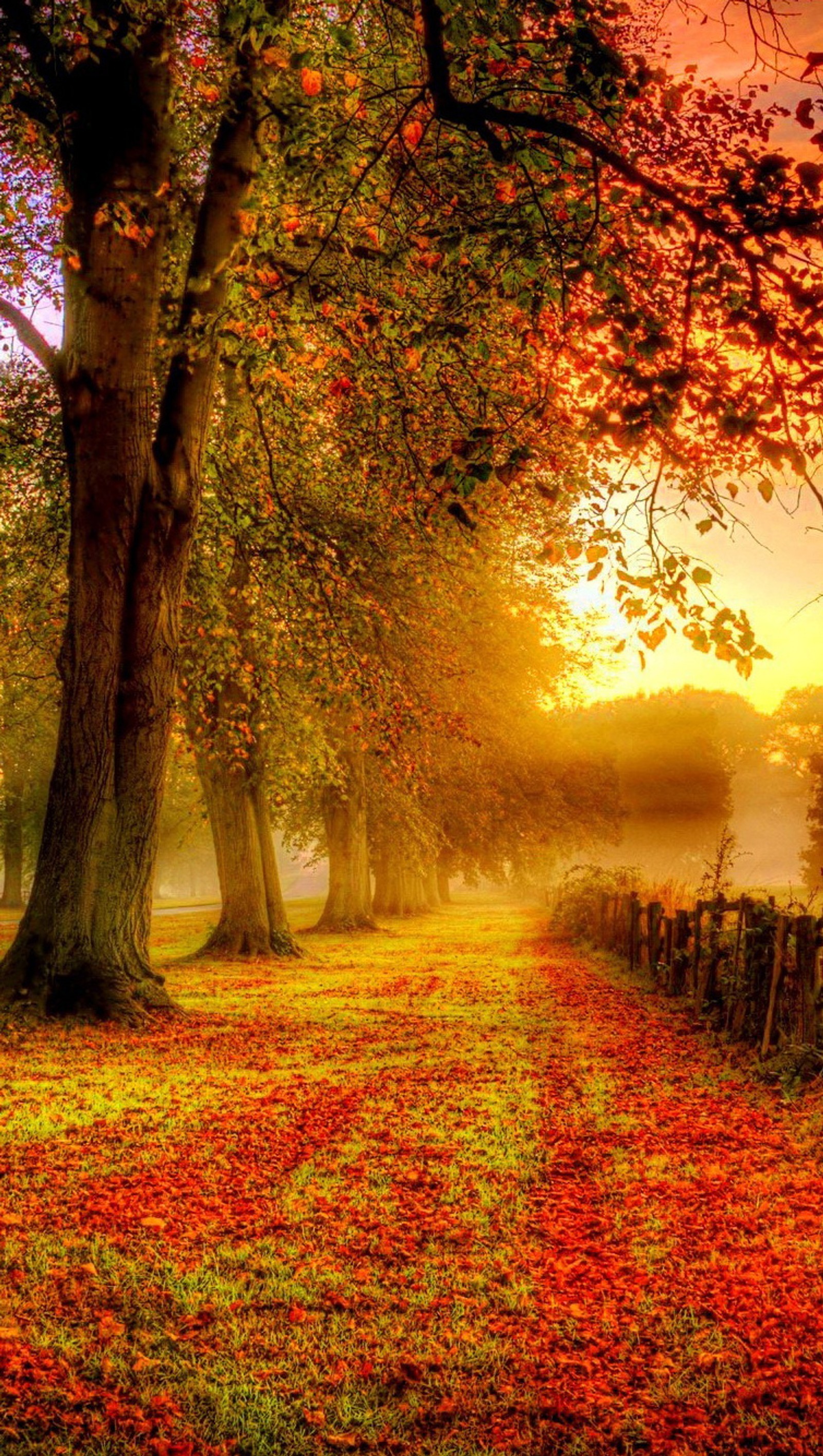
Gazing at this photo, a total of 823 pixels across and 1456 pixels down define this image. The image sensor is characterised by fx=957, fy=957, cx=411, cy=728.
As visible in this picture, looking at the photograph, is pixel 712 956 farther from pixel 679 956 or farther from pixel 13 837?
pixel 13 837

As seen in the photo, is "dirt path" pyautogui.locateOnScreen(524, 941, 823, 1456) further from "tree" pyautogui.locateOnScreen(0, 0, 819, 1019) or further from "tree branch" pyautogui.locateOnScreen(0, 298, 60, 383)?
"tree branch" pyautogui.locateOnScreen(0, 298, 60, 383)

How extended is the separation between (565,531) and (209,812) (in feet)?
31.9

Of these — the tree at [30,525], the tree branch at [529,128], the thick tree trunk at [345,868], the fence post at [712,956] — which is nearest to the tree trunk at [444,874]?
the thick tree trunk at [345,868]

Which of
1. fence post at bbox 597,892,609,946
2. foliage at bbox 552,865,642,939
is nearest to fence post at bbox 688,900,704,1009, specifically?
fence post at bbox 597,892,609,946

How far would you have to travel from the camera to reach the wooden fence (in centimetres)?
877

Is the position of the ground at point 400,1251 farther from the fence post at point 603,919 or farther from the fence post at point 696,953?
the fence post at point 603,919

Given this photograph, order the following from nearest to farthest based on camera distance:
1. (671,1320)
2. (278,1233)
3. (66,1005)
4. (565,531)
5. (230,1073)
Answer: (671,1320)
(278,1233)
(230,1073)
(66,1005)
(565,531)

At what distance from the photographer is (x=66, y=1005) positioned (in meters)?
9.71

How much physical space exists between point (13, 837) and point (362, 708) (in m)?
34.7

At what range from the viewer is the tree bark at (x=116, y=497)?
9.88 meters

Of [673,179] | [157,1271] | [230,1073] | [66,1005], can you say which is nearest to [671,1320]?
[157,1271]

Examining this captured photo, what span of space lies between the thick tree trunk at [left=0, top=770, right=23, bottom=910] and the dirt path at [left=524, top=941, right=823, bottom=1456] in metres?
39.0

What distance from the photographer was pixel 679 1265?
15.6ft

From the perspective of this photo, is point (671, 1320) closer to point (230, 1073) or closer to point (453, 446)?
point (453, 446)
